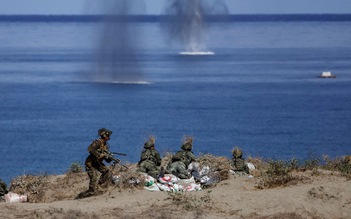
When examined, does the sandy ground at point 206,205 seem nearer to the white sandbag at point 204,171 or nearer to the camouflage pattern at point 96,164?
the camouflage pattern at point 96,164

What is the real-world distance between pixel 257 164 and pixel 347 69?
101 m

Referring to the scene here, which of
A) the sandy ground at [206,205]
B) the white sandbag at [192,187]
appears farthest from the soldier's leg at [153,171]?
the sandy ground at [206,205]

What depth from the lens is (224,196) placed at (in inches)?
695

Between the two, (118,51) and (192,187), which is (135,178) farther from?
(118,51)

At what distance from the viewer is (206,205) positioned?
56.0 feet

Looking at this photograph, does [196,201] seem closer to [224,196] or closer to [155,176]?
[224,196]

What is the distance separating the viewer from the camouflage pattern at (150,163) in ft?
64.4

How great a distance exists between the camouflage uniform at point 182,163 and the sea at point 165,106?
428cm

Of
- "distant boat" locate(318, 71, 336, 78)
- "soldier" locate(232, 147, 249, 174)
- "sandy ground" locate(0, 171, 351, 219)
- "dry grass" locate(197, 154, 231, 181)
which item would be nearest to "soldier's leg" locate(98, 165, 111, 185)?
"sandy ground" locate(0, 171, 351, 219)

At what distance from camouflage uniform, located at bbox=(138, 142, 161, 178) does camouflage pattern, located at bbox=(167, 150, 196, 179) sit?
324mm

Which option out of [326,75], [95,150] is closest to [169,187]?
[95,150]

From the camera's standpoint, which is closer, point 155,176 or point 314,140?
point 155,176

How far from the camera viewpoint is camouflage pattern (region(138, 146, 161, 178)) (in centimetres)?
1962

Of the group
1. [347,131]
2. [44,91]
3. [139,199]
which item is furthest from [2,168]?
[44,91]
